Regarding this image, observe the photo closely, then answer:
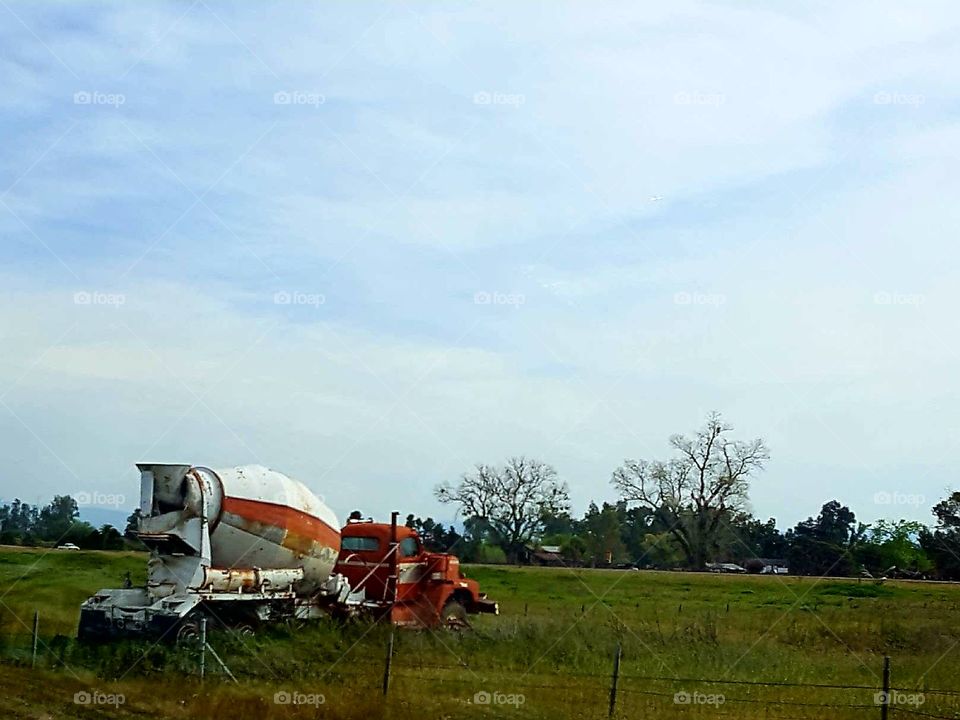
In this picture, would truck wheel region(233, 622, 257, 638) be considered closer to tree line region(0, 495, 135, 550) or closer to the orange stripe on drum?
the orange stripe on drum

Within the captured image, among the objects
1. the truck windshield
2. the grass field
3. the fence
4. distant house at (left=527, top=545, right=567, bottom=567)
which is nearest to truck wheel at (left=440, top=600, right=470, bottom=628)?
the grass field

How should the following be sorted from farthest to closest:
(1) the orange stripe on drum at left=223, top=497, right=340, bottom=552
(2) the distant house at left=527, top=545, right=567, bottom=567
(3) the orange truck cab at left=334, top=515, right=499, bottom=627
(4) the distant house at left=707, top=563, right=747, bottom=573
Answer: (4) the distant house at left=707, top=563, right=747, bottom=573 → (2) the distant house at left=527, top=545, right=567, bottom=567 → (3) the orange truck cab at left=334, top=515, right=499, bottom=627 → (1) the orange stripe on drum at left=223, top=497, right=340, bottom=552

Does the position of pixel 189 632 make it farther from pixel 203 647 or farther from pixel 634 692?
Answer: pixel 634 692

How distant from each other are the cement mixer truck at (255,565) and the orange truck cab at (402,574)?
0.09 feet

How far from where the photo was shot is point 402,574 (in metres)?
27.2

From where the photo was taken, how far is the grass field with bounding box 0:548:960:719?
1766cm

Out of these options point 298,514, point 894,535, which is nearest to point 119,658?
point 298,514

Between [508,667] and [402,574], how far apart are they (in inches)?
215

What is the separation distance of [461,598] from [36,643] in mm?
11255

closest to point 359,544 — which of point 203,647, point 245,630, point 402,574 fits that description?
point 402,574

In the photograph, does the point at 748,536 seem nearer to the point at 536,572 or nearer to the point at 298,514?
the point at 536,572

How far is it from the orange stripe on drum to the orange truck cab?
0.94m

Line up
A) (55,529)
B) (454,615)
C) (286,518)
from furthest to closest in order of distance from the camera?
1. (55,529)
2. (454,615)
3. (286,518)

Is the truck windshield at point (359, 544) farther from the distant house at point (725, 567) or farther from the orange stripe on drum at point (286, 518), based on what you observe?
the distant house at point (725, 567)
